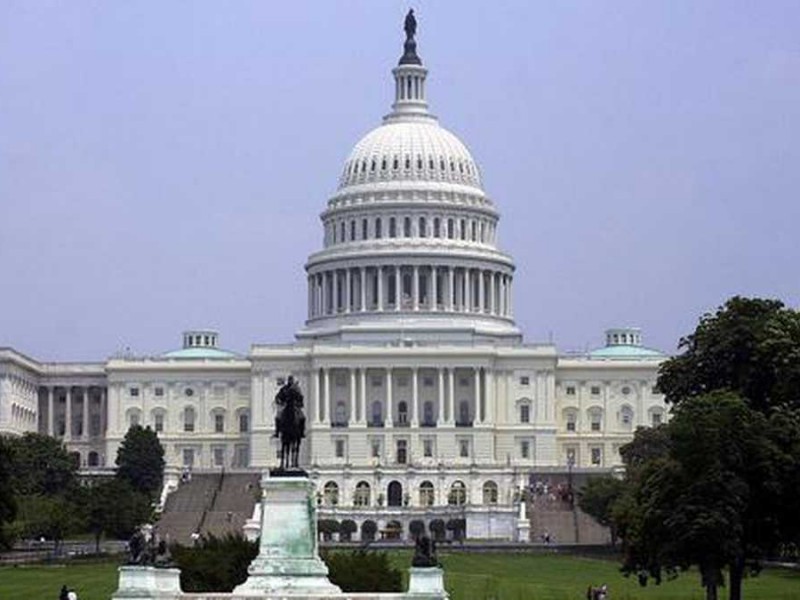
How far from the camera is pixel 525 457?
186 meters

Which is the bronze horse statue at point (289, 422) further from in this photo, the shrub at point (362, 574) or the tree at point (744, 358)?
the tree at point (744, 358)

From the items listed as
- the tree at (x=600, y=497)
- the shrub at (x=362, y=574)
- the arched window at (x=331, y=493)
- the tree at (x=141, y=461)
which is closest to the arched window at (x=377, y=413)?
the arched window at (x=331, y=493)

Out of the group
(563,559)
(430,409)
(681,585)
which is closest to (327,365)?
(430,409)

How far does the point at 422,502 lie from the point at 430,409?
42.8 feet

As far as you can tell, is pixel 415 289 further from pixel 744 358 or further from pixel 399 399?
pixel 744 358

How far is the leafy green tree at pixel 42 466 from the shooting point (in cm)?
15638

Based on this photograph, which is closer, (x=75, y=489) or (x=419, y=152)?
(x=75, y=489)

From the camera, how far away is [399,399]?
186 m

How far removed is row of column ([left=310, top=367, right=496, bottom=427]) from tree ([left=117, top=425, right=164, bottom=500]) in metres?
14.6

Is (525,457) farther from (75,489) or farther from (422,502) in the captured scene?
(75,489)

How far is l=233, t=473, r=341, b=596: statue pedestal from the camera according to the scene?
55.9 metres

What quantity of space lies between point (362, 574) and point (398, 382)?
121m

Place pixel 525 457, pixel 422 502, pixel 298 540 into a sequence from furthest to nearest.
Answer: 1. pixel 525 457
2. pixel 422 502
3. pixel 298 540

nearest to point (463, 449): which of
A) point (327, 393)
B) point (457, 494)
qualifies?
point (457, 494)
